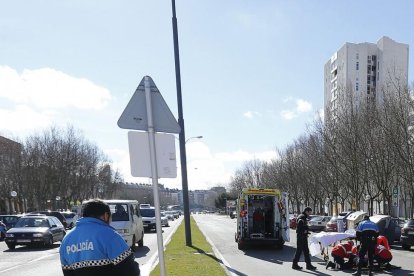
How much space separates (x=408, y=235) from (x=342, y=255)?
889 cm

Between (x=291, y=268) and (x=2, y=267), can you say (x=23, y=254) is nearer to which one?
(x=2, y=267)

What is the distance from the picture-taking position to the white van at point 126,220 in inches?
741

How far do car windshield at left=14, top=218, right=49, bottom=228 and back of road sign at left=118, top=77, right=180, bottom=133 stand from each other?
61.3 feet

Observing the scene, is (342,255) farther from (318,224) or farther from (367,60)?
(367,60)

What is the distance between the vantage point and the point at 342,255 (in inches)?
548

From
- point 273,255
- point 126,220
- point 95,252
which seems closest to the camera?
point 95,252

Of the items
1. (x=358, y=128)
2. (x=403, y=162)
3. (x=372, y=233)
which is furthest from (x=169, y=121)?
(x=358, y=128)

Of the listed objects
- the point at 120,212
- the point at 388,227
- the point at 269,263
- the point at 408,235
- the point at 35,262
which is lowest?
the point at 408,235

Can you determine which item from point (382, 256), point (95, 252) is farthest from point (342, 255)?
point (95, 252)

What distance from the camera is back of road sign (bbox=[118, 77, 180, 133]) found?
5.63 metres

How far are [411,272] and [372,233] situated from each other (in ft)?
6.93

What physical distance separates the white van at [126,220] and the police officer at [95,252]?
49.9ft

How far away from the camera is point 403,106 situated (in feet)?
95.7

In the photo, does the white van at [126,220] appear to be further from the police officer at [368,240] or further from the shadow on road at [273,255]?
the police officer at [368,240]
